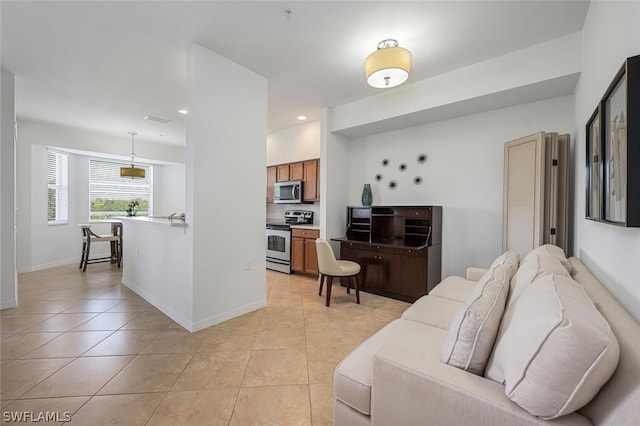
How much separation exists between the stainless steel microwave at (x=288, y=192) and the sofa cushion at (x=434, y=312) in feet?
10.5

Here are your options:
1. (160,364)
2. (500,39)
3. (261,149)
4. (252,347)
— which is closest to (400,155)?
(500,39)

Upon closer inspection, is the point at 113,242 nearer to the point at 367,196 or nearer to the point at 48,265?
the point at 48,265

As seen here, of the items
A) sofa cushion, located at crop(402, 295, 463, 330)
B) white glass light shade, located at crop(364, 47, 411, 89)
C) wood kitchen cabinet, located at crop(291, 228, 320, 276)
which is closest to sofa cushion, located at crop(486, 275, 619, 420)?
sofa cushion, located at crop(402, 295, 463, 330)

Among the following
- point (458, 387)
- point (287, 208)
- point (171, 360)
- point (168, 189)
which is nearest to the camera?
point (458, 387)

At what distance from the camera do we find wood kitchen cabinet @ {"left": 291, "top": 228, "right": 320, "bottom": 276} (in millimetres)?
4328

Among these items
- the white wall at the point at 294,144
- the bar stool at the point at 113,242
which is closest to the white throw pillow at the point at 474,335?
the white wall at the point at 294,144

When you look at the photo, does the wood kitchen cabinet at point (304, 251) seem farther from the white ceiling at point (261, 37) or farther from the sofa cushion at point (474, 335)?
the sofa cushion at point (474, 335)

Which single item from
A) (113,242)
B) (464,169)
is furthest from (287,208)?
(113,242)

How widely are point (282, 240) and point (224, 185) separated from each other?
2201mm

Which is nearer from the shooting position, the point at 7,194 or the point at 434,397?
the point at 434,397

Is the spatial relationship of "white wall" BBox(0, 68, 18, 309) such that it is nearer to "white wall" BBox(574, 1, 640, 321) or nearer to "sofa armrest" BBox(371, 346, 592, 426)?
"sofa armrest" BBox(371, 346, 592, 426)

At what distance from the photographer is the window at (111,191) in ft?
19.7

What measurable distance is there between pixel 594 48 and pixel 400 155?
2.23 meters

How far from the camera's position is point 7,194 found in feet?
9.81
